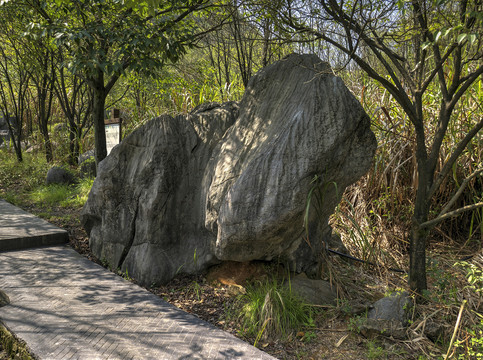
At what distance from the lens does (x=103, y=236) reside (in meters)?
4.74

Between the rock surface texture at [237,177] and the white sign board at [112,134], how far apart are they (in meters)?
2.29

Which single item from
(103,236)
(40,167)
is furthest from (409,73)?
(40,167)

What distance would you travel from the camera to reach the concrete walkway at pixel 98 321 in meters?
2.77

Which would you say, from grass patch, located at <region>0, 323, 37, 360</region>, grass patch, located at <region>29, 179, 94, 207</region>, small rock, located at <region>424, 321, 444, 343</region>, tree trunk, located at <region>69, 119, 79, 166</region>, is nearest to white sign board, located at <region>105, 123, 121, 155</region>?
grass patch, located at <region>29, 179, 94, 207</region>

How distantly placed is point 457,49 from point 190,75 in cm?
575

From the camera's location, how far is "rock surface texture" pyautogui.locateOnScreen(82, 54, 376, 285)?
327 cm

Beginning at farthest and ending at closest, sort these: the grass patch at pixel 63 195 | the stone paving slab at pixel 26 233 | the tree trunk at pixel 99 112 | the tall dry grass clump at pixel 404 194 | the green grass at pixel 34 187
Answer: the green grass at pixel 34 187 < the grass patch at pixel 63 195 < the tree trunk at pixel 99 112 < the stone paving slab at pixel 26 233 < the tall dry grass clump at pixel 404 194

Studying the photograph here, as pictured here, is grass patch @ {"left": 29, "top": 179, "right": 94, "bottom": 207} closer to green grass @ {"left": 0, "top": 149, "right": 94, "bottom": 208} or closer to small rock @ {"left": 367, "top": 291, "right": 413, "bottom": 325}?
green grass @ {"left": 0, "top": 149, "right": 94, "bottom": 208}

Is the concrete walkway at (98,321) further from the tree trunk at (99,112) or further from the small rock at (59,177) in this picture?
the small rock at (59,177)

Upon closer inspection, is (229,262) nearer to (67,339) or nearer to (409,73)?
(67,339)

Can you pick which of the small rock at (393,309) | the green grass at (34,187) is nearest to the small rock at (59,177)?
the green grass at (34,187)

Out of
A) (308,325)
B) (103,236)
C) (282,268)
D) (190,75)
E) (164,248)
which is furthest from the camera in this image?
(190,75)

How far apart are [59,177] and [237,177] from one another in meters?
6.34

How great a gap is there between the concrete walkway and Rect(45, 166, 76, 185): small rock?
4743 mm
